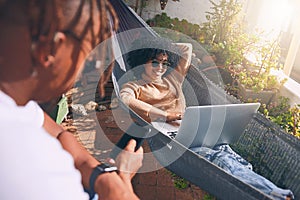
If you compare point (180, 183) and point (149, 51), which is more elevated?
point (149, 51)

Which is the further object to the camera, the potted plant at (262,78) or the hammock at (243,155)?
the potted plant at (262,78)

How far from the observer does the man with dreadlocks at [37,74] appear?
0.45 m

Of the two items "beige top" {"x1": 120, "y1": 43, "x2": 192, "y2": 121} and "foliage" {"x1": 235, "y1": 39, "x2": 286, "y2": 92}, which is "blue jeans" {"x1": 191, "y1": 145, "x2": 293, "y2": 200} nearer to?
"beige top" {"x1": 120, "y1": 43, "x2": 192, "y2": 121}

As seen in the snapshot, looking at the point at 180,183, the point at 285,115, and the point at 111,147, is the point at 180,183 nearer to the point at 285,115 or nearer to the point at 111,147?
the point at 111,147

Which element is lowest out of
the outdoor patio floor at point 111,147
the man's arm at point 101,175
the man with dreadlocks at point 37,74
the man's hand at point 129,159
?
the outdoor patio floor at point 111,147

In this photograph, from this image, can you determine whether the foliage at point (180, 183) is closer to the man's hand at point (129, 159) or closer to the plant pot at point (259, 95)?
the man's hand at point (129, 159)

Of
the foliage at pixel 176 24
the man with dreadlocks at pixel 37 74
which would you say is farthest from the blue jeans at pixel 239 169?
the foliage at pixel 176 24

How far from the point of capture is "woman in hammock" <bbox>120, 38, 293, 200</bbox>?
211 cm

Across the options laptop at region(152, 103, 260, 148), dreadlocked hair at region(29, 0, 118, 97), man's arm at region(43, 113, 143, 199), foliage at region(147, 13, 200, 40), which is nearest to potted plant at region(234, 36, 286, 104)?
laptop at region(152, 103, 260, 148)

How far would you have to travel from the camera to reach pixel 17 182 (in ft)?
1.62

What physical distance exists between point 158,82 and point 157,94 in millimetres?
96

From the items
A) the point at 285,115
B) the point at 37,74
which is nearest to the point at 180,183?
the point at 285,115

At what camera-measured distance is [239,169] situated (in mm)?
1639

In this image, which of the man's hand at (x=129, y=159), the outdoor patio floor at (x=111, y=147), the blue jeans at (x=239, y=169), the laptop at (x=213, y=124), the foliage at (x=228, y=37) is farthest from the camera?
the foliage at (x=228, y=37)
